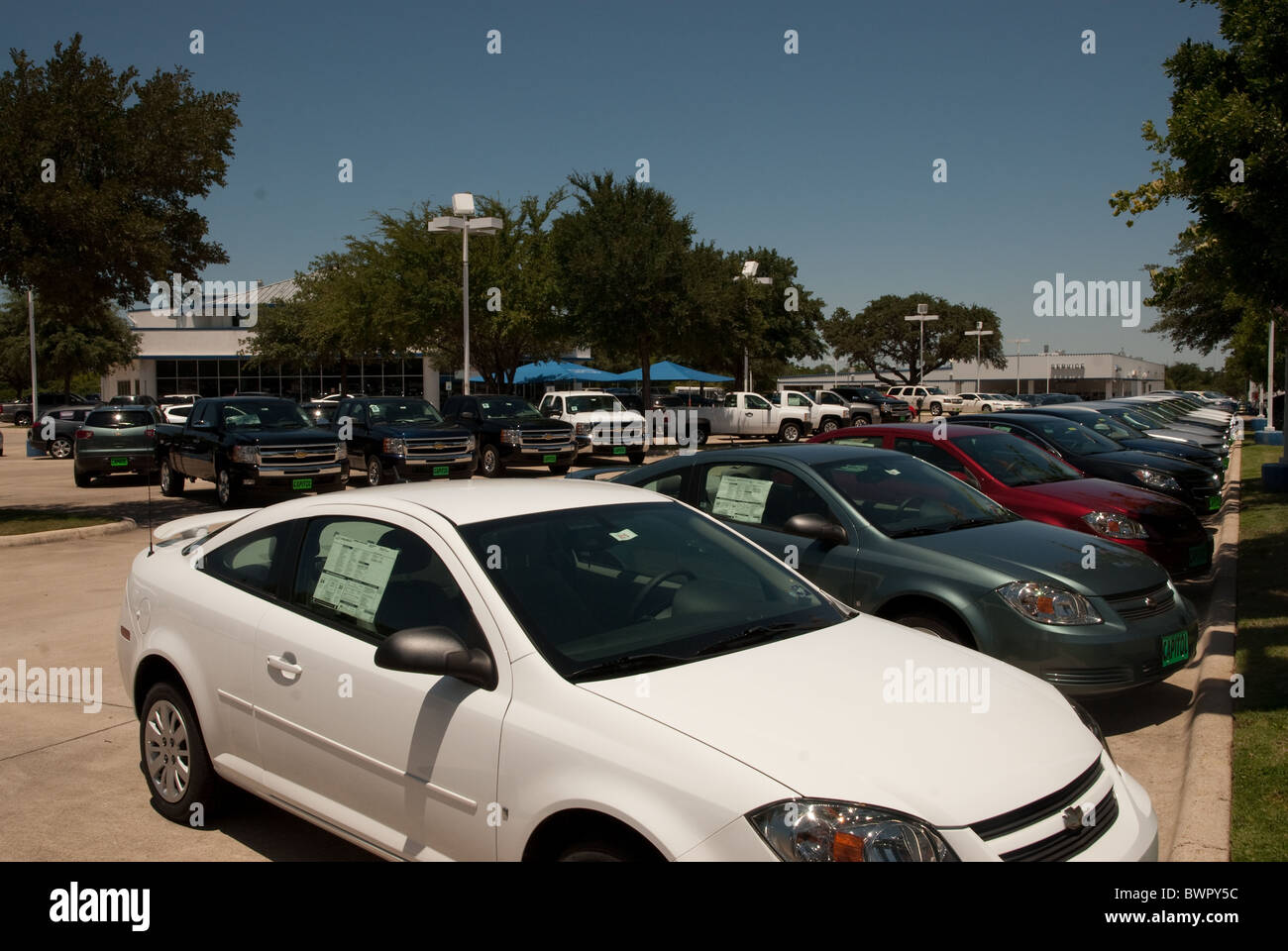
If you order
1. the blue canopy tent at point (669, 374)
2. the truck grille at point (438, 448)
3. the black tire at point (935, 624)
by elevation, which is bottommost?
the black tire at point (935, 624)

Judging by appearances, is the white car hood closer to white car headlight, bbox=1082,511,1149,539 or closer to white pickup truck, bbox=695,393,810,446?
white car headlight, bbox=1082,511,1149,539

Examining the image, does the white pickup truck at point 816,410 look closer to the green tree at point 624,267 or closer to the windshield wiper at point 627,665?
the green tree at point 624,267

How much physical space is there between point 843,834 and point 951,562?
3.50 metres

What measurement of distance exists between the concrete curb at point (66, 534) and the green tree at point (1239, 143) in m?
13.5

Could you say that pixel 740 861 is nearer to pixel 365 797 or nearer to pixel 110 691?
pixel 365 797

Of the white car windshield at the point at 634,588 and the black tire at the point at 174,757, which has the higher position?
the white car windshield at the point at 634,588

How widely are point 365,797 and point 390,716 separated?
340 millimetres

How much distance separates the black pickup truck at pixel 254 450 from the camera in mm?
16703

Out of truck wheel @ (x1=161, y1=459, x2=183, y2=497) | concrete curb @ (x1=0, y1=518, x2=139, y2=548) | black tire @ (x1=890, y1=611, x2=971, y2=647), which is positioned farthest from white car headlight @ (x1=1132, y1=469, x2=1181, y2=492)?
truck wheel @ (x1=161, y1=459, x2=183, y2=497)

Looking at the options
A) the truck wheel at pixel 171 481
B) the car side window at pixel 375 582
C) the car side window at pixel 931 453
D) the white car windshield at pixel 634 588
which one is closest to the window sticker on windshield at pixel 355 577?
→ the car side window at pixel 375 582

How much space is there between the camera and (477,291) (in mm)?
32188

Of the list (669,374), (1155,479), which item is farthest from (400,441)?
(669,374)

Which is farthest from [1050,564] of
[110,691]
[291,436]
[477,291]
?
[477,291]

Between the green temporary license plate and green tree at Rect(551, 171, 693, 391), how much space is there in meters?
25.2
